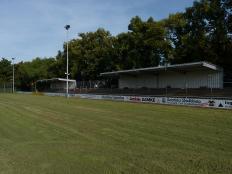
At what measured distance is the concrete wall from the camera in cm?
4616

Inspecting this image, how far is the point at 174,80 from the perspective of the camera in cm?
5394

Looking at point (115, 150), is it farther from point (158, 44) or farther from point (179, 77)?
point (158, 44)

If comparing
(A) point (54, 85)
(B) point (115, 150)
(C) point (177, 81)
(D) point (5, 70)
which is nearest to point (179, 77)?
(C) point (177, 81)

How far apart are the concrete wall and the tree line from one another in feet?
14.8

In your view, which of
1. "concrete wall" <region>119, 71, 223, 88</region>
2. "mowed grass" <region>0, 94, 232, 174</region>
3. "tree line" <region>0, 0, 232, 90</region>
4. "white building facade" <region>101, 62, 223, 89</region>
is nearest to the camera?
"mowed grass" <region>0, 94, 232, 174</region>

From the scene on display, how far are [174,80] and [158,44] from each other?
11142mm

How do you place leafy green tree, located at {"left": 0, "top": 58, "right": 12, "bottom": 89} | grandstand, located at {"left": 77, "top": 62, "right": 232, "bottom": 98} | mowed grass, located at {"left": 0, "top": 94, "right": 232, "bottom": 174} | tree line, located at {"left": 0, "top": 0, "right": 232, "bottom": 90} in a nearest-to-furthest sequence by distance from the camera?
mowed grass, located at {"left": 0, "top": 94, "right": 232, "bottom": 174}
grandstand, located at {"left": 77, "top": 62, "right": 232, "bottom": 98}
tree line, located at {"left": 0, "top": 0, "right": 232, "bottom": 90}
leafy green tree, located at {"left": 0, "top": 58, "right": 12, "bottom": 89}

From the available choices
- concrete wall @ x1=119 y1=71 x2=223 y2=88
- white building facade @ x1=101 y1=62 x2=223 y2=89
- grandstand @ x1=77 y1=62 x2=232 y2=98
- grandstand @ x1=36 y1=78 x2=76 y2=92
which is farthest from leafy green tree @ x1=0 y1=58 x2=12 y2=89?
white building facade @ x1=101 y1=62 x2=223 y2=89

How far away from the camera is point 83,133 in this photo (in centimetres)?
1566

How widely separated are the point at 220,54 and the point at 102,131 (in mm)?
39205

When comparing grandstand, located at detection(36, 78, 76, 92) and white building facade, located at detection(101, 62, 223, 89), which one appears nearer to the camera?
white building facade, located at detection(101, 62, 223, 89)

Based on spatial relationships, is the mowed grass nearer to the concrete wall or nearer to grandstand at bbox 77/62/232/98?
grandstand at bbox 77/62/232/98

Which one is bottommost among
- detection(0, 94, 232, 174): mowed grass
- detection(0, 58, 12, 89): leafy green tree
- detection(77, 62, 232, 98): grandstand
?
detection(0, 94, 232, 174): mowed grass

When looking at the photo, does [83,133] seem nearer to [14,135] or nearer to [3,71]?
[14,135]
